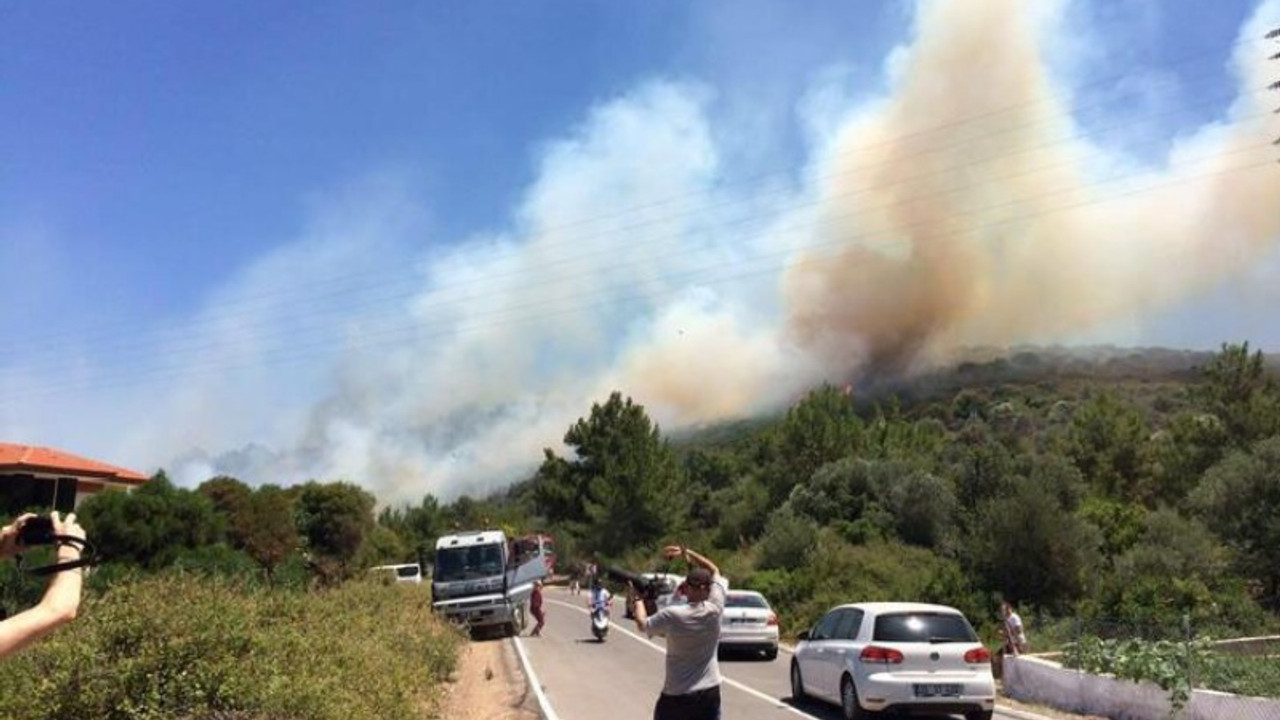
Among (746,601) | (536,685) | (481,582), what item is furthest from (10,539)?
(481,582)

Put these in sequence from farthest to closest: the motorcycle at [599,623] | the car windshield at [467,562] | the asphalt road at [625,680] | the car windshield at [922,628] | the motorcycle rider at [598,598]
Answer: the car windshield at [467,562], the motorcycle rider at [598,598], the motorcycle at [599,623], the asphalt road at [625,680], the car windshield at [922,628]

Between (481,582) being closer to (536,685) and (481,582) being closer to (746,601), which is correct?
(746,601)

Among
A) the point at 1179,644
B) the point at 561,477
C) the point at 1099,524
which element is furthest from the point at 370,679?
the point at 561,477

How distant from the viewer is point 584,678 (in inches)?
695

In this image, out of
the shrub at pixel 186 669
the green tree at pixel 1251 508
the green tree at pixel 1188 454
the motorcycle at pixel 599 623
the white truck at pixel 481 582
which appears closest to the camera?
the shrub at pixel 186 669

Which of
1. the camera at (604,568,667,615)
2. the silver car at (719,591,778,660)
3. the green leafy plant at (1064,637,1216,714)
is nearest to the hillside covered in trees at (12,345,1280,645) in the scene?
the green leafy plant at (1064,637,1216,714)

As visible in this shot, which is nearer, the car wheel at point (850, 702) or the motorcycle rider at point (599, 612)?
the car wheel at point (850, 702)

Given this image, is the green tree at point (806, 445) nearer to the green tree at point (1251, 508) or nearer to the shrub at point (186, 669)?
the green tree at point (1251, 508)

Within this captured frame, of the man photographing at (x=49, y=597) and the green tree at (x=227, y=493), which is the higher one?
the green tree at (x=227, y=493)

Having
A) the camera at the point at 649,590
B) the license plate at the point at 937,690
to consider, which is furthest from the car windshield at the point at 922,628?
the camera at the point at 649,590

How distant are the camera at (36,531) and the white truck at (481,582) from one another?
23.7 metres

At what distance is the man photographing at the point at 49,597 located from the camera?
2.82m

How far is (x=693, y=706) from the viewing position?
253 inches

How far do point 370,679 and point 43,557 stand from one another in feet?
46.8
